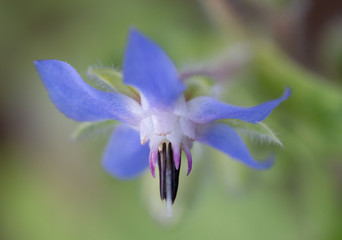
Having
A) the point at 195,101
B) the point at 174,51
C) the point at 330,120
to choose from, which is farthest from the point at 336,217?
the point at 195,101

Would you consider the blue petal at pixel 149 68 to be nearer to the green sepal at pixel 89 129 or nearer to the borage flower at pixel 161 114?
the borage flower at pixel 161 114

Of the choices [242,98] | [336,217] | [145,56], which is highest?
[242,98]

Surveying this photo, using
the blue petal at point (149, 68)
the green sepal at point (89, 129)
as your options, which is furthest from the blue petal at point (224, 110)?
the green sepal at point (89, 129)

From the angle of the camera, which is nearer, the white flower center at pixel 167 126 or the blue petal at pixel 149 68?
the blue petal at pixel 149 68

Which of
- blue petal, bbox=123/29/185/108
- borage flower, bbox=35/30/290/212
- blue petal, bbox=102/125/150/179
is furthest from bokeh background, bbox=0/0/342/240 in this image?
blue petal, bbox=123/29/185/108

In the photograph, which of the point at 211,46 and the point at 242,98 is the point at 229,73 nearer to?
the point at 242,98
